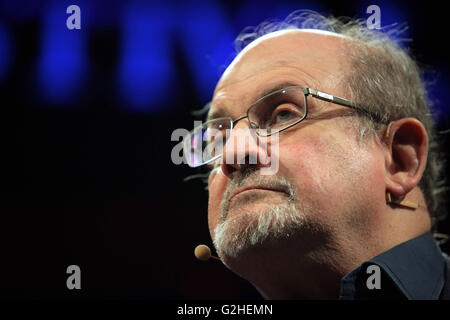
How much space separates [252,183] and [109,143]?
139cm

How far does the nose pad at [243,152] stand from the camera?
111 cm

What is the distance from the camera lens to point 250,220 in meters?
1.06

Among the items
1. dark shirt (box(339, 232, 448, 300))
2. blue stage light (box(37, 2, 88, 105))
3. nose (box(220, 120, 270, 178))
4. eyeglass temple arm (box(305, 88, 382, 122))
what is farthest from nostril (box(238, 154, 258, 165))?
blue stage light (box(37, 2, 88, 105))

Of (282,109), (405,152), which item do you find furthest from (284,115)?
(405,152)

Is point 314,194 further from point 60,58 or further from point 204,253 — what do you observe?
point 60,58

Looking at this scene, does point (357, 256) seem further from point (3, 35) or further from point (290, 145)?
point (3, 35)

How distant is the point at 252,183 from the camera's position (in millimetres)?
1090

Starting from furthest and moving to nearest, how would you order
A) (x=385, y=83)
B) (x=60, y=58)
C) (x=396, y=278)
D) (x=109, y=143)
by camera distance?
1. (x=109, y=143)
2. (x=60, y=58)
3. (x=385, y=83)
4. (x=396, y=278)

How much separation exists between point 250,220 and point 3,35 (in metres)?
1.78

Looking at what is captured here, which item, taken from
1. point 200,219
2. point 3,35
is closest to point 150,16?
point 3,35

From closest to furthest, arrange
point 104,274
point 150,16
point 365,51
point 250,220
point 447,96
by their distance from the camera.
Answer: point 250,220 → point 365,51 → point 447,96 → point 150,16 → point 104,274

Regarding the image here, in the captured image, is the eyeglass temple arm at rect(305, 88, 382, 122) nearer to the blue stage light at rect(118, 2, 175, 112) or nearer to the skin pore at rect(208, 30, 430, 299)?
the skin pore at rect(208, 30, 430, 299)

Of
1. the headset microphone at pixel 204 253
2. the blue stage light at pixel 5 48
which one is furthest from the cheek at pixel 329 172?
the blue stage light at pixel 5 48

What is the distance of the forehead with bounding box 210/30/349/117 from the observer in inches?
47.6
